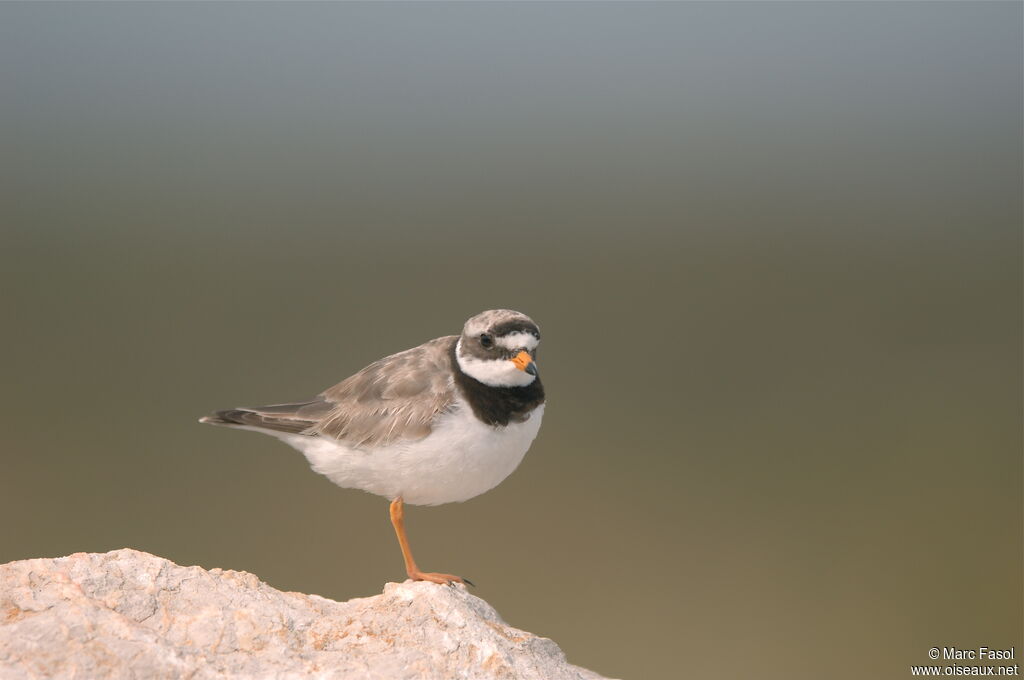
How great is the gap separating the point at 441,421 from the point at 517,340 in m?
0.78

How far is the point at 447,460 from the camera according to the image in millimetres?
7227

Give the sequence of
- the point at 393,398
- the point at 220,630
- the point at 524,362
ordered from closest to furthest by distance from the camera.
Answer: the point at 220,630, the point at 524,362, the point at 393,398

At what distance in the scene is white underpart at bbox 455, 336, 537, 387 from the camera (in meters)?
7.27

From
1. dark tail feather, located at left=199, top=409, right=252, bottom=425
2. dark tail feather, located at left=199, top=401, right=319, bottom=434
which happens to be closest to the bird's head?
dark tail feather, located at left=199, top=401, right=319, bottom=434

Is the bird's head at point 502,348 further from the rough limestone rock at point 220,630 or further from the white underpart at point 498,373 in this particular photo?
the rough limestone rock at point 220,630

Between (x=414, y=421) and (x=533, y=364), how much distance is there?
0.95 metres

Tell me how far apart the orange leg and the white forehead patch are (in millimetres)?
1469

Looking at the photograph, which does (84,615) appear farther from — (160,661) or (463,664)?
(463,664)

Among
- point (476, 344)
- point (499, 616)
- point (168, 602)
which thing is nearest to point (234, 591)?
point (168, 602)

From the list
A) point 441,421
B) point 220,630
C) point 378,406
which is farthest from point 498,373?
point 220,630

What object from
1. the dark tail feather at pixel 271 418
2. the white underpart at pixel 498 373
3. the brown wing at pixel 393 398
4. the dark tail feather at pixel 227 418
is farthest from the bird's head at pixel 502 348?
the dark tail feather at pixel 227 418

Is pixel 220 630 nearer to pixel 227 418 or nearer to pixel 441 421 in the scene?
pixel 441 421

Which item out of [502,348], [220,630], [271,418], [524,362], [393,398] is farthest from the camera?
[271,418]

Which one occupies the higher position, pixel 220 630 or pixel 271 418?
pixel 271 418
